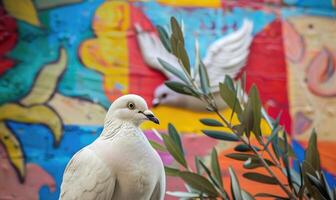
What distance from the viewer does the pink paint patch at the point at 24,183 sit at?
3166 millimetres

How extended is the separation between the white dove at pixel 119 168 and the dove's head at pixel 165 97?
231 centimetres

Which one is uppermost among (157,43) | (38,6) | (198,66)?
(198,66)

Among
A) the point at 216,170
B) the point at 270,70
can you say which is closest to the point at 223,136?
the point at 216,170

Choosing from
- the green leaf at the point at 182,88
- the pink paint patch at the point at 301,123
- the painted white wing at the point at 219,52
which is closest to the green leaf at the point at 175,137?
the green leaf at the point at 182,88

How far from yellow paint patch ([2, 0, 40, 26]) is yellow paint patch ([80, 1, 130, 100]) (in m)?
0.40

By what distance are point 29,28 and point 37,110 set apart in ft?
1.96

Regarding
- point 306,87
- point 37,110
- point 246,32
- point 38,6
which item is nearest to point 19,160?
point 37,110

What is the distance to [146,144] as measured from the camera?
3.85ft

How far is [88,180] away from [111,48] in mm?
2457

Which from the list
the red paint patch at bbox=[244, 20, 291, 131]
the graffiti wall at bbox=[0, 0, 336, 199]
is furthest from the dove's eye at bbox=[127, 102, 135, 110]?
the red paint patch at bbox=[244, 20, 291, 131]

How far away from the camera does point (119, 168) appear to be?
113cm

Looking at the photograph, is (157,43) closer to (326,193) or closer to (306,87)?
(306,87)

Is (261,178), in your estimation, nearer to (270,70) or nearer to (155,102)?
(155,102)

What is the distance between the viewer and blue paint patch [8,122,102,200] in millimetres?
3211
